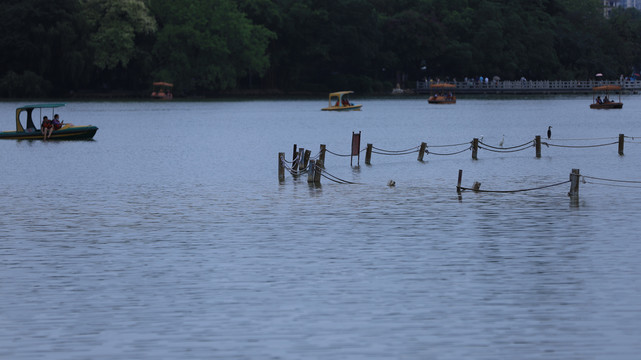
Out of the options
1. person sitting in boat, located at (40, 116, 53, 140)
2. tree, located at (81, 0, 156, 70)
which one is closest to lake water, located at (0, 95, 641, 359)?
person sitting in boat, located at (40, 116, 53, 140)

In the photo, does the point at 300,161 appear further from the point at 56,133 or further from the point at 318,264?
the point at 56,133

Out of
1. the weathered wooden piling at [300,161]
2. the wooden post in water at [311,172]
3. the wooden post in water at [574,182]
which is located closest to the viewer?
the wooden post in water at [574,182]

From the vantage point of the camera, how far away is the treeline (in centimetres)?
13375

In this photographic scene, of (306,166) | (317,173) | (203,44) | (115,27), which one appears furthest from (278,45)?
(317,173)

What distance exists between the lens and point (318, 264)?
22766 millimetres

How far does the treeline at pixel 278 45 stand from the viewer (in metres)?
134

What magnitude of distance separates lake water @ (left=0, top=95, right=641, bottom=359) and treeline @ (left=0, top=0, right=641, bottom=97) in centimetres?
8598

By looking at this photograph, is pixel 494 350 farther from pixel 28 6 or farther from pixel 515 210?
pixel 28 6

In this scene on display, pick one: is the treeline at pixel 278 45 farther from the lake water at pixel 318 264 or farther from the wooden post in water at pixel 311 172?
the wooden post in water at pixel 311 172

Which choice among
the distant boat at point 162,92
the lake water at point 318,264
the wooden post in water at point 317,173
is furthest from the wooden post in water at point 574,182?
the distant boat at point 162,92

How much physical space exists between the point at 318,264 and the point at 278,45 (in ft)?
475

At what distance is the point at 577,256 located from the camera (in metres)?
23.7

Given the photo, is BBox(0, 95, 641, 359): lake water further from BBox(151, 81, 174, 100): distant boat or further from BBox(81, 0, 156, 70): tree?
BBox(151, 81, 174, 100): distant boat

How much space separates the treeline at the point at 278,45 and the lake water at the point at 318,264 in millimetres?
85981
